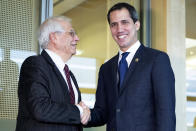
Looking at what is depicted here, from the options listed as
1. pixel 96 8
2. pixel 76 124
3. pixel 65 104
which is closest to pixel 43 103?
pixel 65 104

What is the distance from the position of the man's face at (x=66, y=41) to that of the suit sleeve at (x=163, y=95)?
0.71 metres

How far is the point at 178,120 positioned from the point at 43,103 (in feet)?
9.39

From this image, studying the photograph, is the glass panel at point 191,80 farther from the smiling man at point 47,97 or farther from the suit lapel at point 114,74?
the smiling man at point 47,97

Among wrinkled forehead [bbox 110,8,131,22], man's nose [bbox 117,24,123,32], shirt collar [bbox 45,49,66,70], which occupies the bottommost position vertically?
shirt collar [bbox 45,49,66,70]

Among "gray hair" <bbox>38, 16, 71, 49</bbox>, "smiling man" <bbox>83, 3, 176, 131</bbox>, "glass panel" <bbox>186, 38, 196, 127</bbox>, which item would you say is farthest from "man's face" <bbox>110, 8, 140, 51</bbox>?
"glass panel" <bbox>186, 38, 196, 127</bbox>

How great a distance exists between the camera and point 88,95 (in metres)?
4.79

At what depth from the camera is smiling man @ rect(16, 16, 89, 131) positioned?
9.31 feet

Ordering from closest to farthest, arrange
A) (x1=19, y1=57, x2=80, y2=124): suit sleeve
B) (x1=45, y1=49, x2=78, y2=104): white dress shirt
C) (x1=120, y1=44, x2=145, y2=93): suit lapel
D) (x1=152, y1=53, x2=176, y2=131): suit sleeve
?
1. (x1=19, y1=57, x2=80, y2=124): suit sleeve
2. (x1=152, y1=53, x2=176, y2=131): suit sleeve
3. (x1=120, y1=44, x2=145, y2=93): suit lapel
4. (x1=45, y1=49, x2=78, y2=104): white dress shirt

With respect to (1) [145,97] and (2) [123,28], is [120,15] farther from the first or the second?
(1) [145,97]

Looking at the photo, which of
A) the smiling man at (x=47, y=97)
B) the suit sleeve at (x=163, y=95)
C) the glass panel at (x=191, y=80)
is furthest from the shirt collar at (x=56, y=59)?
the glass panel at (x=191, y=80)

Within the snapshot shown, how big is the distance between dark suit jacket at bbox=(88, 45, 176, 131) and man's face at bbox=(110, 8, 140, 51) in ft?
0.49

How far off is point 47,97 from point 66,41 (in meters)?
0.63

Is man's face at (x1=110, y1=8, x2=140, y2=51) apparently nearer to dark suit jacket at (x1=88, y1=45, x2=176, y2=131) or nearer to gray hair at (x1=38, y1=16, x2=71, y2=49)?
dark suit jacket at (x1=88, y1=45, x2=176, y2=131)

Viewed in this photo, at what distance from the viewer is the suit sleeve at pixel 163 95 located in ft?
→ 9.59
